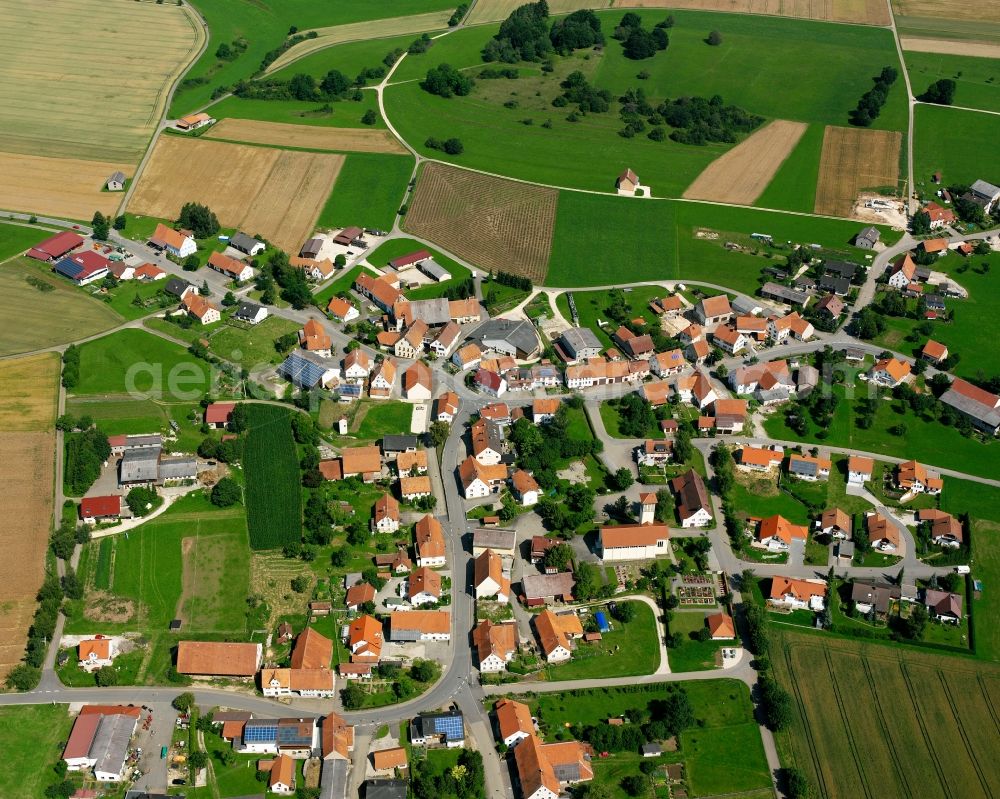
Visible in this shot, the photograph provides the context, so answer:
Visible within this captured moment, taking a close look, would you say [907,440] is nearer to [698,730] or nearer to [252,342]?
[698,730]

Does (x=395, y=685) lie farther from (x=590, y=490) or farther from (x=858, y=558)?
(x=858, y=558)

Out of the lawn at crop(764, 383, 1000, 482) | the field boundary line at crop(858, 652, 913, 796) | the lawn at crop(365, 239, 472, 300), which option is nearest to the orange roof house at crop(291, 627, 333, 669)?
the field boundary line at crop(858, 652, 913, 796)

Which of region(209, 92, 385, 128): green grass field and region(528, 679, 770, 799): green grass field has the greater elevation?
region(209, 92, 385, 128): green grass field

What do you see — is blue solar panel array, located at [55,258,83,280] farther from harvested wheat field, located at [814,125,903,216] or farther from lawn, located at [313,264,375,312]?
harvested wheat field, located at [814,125,903,216]

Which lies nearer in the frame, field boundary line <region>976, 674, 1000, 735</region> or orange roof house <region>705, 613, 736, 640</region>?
field boundary line <region>976, 674, 1000, 735</region>

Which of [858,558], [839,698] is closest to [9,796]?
[839,698]
